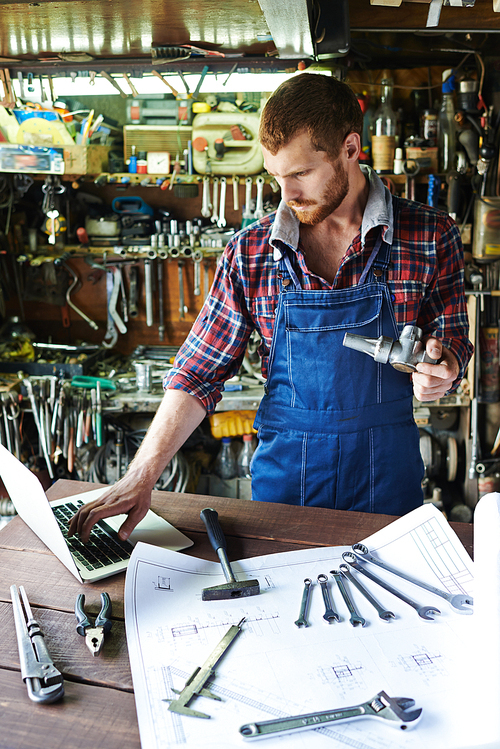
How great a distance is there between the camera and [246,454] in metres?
3.40

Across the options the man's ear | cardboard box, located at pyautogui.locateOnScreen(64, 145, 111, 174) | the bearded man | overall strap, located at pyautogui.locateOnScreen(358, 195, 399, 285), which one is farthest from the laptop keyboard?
cardboard box, located at pyautogui.locateOnScreen(64, 145, 111, 174)

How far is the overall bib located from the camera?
1604mm

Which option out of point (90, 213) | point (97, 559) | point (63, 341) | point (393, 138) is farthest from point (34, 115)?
point (97, 559)

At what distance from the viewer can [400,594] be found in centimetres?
110

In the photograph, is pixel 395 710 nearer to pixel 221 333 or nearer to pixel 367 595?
pixel 367 595

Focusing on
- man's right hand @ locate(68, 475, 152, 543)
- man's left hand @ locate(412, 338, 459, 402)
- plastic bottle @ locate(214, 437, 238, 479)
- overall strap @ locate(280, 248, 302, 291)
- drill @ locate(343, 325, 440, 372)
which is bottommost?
plastic bottle @ locate(214, 437, 238, 479)

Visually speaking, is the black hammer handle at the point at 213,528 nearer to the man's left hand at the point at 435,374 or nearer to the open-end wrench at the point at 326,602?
the open-end wrench at the point at 326,602

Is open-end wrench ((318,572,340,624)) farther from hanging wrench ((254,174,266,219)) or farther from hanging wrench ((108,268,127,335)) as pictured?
hanging wrench ((108,268,127,335))

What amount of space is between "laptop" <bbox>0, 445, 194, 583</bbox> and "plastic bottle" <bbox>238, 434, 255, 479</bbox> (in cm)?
197

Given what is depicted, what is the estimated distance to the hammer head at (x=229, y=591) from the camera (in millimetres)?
1092

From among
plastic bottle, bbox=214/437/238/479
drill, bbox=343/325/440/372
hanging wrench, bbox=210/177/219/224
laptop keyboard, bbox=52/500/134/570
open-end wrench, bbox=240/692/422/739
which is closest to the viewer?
open-end wrench, bbox=240/692/422/739

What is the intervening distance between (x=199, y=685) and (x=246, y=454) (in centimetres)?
253

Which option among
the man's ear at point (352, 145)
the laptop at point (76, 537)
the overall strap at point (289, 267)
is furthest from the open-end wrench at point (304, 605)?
the man's ear at point (352, 145)

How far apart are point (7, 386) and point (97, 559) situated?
82.3 inches
